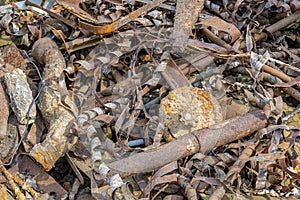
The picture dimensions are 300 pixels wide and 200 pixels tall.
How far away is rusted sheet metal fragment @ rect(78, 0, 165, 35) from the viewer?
104 inches

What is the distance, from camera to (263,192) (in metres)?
2.11

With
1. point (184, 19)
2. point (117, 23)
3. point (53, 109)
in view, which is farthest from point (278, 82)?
point (53, 109)

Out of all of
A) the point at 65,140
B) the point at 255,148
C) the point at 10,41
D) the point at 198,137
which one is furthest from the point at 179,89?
the point at 10,41

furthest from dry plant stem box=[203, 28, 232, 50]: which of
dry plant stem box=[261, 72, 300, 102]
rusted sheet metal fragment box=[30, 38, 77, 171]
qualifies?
rusted sheet metal fragment box=[30, 38, 77, 171]

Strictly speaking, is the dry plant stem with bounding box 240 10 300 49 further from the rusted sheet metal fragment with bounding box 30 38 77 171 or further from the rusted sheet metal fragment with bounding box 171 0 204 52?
the rusted sheet metal fragment with bounding box 30 38 77 171

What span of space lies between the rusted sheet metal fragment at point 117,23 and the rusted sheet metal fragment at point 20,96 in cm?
49

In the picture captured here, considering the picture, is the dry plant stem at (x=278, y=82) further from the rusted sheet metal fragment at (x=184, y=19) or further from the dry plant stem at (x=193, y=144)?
the rusted sheet metal fragment at (x=184, y=19)

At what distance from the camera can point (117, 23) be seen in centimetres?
270

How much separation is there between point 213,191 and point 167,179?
21 cm

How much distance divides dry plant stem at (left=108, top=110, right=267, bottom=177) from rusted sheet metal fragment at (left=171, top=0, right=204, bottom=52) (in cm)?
62

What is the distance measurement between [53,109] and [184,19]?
1.04 meters

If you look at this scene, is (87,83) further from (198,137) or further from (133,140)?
(198,137)

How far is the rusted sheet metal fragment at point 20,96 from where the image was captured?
2295mm

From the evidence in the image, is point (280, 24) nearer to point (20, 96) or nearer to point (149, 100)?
point (149, 100)
